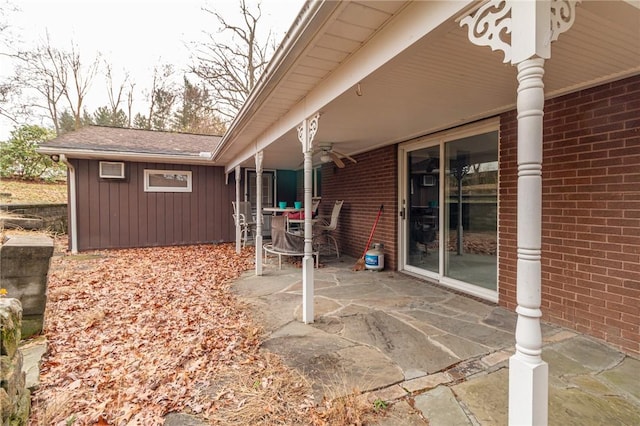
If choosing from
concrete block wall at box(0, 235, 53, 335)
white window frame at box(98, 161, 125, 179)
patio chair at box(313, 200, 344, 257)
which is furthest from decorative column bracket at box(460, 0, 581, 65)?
white window frame at box(98, 161, 125, 179)

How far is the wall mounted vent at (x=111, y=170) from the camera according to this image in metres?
7.59

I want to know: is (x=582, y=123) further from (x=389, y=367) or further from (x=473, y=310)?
(x=389, y=367)

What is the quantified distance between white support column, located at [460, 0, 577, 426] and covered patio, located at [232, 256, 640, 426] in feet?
1.73

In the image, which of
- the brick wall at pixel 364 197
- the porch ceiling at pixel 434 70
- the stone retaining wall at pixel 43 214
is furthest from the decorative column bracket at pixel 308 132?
the stone retaining wall at pixel 43 214

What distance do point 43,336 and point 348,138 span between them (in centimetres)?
430

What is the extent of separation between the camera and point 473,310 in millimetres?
3395

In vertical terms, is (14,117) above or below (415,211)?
above

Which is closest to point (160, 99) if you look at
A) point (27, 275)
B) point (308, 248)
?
point (27, 275)

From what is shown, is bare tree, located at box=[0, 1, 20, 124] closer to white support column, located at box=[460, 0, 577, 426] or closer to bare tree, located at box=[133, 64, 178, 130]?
bare tree, located at box=[133, 64, 178, 130]

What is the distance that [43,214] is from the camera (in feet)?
29.1

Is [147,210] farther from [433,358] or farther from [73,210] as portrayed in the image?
[433,358]

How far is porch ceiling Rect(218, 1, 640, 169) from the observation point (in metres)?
1.78

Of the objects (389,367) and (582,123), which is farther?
(582,123)

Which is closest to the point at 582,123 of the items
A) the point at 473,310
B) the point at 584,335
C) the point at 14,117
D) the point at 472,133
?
the point at 472,133
